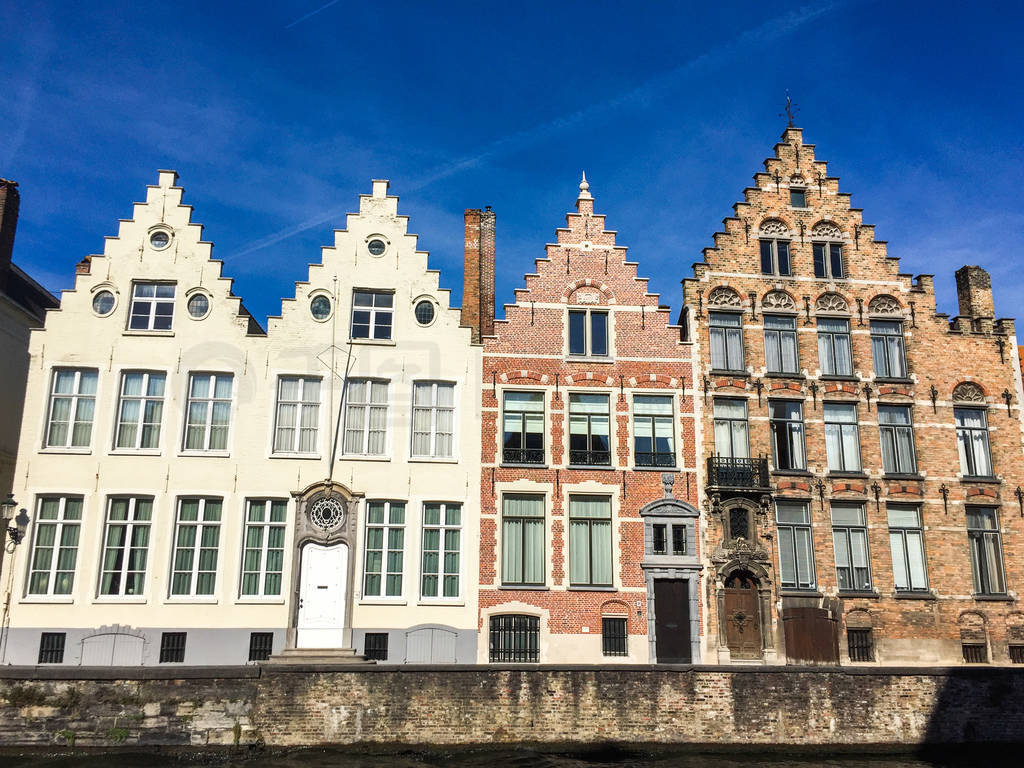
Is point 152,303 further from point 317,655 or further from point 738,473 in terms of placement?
point 738,473

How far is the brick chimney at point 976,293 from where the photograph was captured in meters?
25.8

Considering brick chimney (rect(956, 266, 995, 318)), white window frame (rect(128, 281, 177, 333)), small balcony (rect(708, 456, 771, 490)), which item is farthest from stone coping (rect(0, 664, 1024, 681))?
brick chimney (rect(956, 266, 995, 318))

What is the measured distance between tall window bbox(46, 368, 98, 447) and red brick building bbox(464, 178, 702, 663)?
10886 mm

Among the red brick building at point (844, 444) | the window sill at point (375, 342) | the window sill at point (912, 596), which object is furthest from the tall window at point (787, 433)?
the window sill at point (375, 342)

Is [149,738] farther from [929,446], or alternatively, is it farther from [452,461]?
[929,446]

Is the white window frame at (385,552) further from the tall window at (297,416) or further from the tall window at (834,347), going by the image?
the tall window at (834,347)

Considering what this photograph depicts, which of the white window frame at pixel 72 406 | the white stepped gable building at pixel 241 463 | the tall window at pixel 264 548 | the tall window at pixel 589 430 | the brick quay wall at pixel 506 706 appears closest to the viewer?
the brick quay wall at pixel 506 706

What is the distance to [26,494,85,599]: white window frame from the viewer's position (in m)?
21.4

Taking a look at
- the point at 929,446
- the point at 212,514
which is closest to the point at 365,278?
the point at 212,514

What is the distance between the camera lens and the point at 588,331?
24625 mm

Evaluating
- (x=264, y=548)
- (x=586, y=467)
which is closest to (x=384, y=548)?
(x=264, y=548)

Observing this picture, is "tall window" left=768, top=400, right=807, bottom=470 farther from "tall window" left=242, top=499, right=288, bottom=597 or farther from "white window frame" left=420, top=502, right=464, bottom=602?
"tall window" left=242, top=499, right=288, bottom=597

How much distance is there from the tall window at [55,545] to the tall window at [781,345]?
790 inches

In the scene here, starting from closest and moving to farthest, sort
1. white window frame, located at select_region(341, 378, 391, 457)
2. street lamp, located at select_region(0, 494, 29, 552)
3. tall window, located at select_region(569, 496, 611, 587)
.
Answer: street lamp, located at select_region(0, 494, 29, 552) → tall window, located at select_region(569, 496, 611, 587) → white window frame, located at select_region(341, 378, 391, 457)
